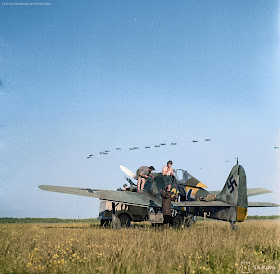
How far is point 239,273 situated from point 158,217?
10.1 m

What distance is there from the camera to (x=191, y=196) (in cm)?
1658

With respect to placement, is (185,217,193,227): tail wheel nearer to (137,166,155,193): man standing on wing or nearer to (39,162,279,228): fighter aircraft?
(39,162,279,228): fighter aircraft

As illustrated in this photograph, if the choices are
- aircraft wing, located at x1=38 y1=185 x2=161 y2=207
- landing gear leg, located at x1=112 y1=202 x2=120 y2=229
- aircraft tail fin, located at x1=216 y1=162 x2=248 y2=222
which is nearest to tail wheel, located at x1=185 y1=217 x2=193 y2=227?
aircraft wing, located at x1=38 y1=185 x2=161 y2=207

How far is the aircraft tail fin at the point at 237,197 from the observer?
1530 centimetres

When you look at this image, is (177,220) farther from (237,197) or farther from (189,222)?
(237,197)

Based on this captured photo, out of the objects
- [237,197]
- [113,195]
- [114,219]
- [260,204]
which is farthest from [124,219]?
[260,204]

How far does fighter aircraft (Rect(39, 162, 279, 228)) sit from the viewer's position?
15359mm

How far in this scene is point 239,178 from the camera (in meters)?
15.4

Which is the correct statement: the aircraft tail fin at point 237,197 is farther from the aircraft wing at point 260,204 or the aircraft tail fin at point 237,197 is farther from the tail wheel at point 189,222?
the aircraft wing at point 260,204

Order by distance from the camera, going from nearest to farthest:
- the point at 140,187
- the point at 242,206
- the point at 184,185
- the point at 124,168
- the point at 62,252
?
the point at 62,252 → the point at 242,206 → the point at 184,185 → the point at 140,187 → the point at 124,168

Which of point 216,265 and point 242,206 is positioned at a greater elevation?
point 242,206

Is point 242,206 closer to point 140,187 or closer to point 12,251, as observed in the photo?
point 140,187

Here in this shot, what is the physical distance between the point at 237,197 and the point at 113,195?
548cm

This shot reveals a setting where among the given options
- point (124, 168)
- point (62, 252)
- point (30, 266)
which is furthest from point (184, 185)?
point (30, 266)
